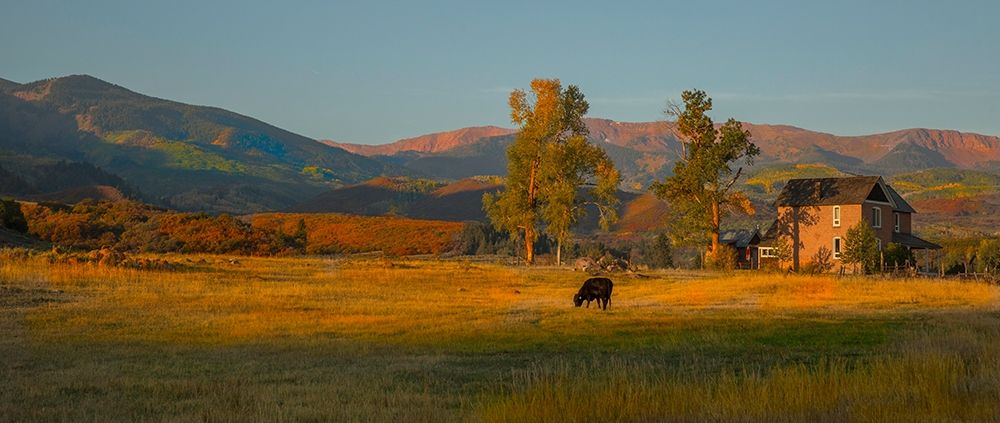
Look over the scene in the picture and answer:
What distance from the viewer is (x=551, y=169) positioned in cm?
6706

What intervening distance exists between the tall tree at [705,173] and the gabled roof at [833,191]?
10.7 meters

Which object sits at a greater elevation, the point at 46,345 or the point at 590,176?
the point at 590,176

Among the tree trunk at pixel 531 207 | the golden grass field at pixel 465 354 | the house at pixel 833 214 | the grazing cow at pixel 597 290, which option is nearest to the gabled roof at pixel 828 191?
the house at pixel 833 214

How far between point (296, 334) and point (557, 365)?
25.5 ft

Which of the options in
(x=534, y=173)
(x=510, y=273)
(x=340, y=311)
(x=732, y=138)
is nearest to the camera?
(x=340, y=311)

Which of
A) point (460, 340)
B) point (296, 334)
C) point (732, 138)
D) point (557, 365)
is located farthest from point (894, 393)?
point (732, 138)

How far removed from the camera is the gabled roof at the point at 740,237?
86.9 meters

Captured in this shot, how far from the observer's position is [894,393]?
44.1ft

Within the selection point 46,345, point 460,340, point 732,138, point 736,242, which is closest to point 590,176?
point 732,138

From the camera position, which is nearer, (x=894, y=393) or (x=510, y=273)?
(x=894, y=393)

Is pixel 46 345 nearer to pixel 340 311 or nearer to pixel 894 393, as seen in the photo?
pixel 340 311

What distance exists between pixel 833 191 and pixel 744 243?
1500cm

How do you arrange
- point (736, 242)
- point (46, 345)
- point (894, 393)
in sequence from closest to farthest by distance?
point (894, 393) < point (46, 345) < point (736, 242)

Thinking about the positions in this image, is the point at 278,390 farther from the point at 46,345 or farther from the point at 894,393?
the point at 894,393
